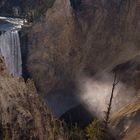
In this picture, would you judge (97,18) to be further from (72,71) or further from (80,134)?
(80,134)

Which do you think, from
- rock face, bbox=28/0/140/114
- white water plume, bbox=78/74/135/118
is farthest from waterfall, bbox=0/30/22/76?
white water plume, bbox=78/74/135/118

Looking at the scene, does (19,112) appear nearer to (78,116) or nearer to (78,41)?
(78,116)

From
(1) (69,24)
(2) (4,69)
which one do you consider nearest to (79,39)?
(1) (69,24)

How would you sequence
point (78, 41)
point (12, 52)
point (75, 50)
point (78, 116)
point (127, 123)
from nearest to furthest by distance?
point (127, 123) → point (78, 116) → point (12, 52) → point (75, 50) → point (78, 41)

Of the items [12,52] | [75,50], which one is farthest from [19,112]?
[75,50]

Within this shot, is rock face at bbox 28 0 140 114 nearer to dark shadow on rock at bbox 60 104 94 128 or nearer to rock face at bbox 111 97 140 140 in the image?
dark shadow on rock at bbox 60 104 94 128
